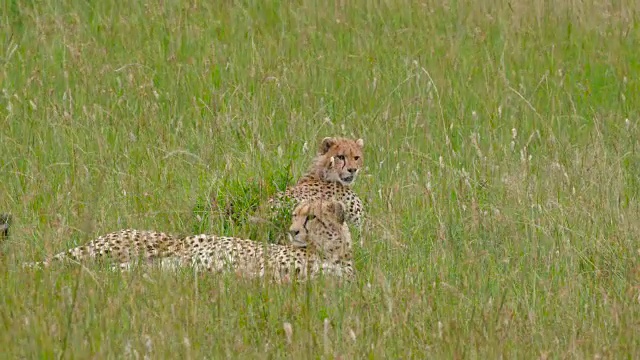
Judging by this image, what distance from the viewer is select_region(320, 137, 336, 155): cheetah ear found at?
754 cm

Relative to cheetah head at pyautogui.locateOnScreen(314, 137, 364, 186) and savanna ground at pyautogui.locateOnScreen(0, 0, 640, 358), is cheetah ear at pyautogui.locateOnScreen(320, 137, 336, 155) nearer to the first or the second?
cheetah head at pyautogui.locateOnScreen(314, 137, 364, 186)

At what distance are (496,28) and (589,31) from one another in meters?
0.63

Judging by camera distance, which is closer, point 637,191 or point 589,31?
point 637,191

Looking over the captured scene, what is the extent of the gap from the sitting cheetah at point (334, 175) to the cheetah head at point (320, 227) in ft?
2.36

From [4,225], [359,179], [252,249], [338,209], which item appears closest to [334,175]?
[359,179]

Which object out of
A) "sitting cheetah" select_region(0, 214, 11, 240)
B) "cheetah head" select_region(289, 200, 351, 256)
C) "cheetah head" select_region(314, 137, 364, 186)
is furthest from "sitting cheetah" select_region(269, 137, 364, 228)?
"sitting cheetah" select_region(0, 214, 11, 240)

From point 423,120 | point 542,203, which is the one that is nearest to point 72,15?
point 423,120

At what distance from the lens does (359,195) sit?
295 inches

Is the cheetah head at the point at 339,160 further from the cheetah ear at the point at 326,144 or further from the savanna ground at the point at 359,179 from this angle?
the savanna ground at the point at 359,179

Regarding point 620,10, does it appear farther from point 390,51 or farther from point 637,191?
point 637,191

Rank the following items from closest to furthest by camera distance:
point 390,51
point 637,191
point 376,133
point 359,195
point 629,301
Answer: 1. point 629,301
2. point 637,191
3. point 359,195
4. point 376,133
5. point 390,51

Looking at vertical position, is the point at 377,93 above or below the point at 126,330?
below

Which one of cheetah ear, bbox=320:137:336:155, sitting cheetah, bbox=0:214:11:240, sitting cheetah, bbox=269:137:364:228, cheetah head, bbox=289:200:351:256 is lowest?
sitting cheetah, bbox=269:137:364:228

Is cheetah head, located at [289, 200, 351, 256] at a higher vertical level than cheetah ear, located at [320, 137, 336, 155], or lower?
higher
